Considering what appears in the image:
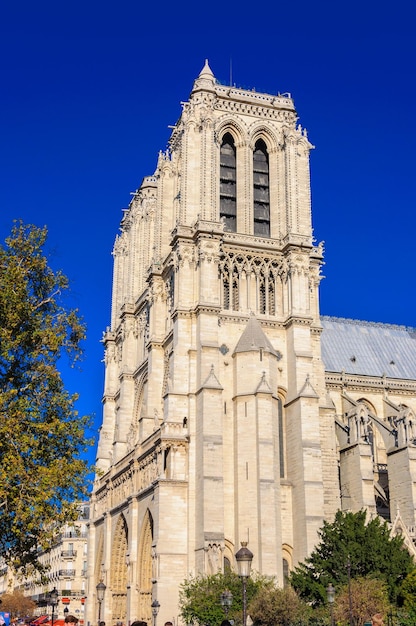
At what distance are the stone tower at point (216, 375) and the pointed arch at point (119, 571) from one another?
0.07 m

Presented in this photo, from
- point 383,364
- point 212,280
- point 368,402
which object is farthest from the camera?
point 383,364

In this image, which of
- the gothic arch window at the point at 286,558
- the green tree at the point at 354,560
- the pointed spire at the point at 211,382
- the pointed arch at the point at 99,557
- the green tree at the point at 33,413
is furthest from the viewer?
the pointed arch at the point at 99,557

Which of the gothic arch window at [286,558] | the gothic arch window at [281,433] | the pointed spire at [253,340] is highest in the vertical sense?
the pointed spire at [253,340]

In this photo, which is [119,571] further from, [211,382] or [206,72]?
[206,72]

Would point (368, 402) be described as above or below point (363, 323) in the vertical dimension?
below

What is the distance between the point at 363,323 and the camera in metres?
58.5

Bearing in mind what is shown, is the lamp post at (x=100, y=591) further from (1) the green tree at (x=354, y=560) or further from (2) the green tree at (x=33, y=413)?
(2) the green tree at (x=33, y=413)

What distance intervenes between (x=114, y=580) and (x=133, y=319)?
15.9 meters

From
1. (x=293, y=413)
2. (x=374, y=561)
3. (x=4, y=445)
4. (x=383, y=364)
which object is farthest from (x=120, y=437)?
(x=4, y=445)

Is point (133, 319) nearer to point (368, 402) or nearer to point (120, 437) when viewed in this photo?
point (120, 437)

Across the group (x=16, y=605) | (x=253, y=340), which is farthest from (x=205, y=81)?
(x=16, y=605)

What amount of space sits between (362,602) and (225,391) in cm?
1391

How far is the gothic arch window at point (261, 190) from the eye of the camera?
47.7 meters

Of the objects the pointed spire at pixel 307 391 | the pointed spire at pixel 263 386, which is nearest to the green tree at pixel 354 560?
the pointed spire at pixel 263 386
